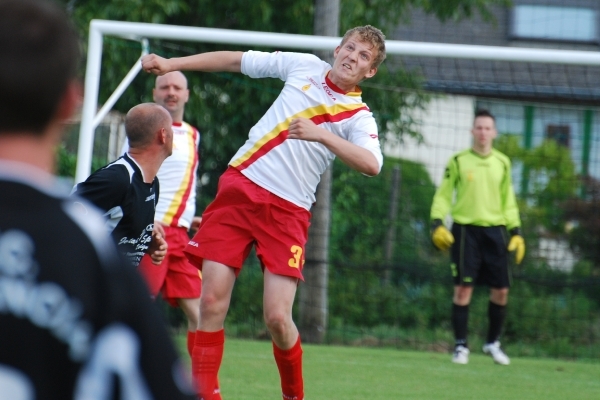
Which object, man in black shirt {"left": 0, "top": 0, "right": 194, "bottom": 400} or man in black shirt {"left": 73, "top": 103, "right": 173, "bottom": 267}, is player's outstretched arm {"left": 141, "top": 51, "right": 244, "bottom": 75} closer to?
man in black shirt {"left": 73, "top": 103, "right": 173, "bottom": 267}

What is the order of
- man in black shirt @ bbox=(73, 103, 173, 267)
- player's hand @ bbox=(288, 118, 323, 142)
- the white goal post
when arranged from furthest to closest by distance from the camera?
the white goal post → man in black shirt @ bbox=(73, 103, 173, 267) → player's hand @ bbox=(288, 118, 323, 142)

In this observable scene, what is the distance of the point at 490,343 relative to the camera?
336 inches

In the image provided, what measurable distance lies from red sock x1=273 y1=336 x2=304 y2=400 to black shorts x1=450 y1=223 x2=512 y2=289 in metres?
3.94

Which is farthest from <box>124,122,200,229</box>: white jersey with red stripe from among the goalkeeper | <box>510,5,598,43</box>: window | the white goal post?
<box>510,5,598,43</box>: window

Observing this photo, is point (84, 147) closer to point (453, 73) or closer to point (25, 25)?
point (25, 25)

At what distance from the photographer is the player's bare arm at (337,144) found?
13.8 feet

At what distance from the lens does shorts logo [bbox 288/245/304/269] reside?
4770 millimetres

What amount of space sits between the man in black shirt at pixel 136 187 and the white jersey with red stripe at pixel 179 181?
202 cm

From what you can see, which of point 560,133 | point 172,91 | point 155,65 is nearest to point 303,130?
point 155,65

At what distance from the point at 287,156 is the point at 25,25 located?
3621mm

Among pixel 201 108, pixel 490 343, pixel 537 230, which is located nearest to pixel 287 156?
pixel 490 343

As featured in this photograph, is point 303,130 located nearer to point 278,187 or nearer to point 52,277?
point 278,187

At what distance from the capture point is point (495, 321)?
28.3 ft

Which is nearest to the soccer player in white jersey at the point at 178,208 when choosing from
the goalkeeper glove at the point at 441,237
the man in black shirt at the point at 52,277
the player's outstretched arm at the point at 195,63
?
the player's outstretched arm at the point at 195,63
